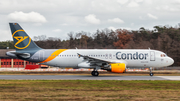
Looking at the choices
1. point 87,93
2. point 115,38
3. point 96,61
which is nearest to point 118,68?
point 96,61

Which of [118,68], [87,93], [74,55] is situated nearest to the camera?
[87,93]

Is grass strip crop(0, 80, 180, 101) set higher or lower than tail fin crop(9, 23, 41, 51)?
lower

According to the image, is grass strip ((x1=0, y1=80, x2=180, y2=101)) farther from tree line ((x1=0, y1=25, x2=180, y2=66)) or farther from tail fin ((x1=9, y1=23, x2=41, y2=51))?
tree line ((x1=0, y1=25, x2=180, y2=66))

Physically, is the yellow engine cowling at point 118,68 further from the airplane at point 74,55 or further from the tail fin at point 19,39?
the tail fin at point 19,39

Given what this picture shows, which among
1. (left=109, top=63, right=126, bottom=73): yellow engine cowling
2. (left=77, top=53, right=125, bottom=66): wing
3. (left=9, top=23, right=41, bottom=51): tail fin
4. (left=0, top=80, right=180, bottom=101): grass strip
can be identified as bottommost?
(left=0, top=80, right=180, bottom=101): grass strip

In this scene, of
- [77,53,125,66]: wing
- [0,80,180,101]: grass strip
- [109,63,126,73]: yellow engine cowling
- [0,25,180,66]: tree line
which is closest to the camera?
[0,80,180,101]: grass strip

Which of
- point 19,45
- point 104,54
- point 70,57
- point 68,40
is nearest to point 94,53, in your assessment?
point 104,54

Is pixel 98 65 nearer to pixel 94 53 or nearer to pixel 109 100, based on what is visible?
pixel 94 53

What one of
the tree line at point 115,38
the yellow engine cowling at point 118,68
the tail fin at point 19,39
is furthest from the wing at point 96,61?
the tree line at point 115,38

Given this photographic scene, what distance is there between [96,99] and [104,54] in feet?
55.1

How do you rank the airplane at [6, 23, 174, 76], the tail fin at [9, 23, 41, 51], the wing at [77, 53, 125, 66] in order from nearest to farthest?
the wing at [77, 53, 125, 66] → the airplane at [6, 23, 174, 76] → the tail fin at [9, 23, 41, 51]

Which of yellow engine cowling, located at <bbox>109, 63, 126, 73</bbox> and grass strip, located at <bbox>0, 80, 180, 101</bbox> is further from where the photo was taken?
yellow engine cowling, located at <bbox>109, 63, 126, 73</bbox>

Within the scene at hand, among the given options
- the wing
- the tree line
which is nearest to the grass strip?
the wing

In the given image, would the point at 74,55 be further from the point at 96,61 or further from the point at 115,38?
the point at 115,38
